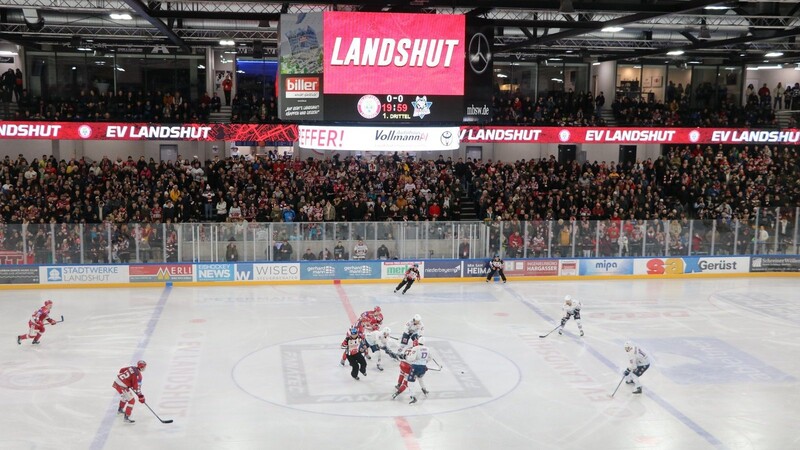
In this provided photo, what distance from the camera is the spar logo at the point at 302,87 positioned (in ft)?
57.3

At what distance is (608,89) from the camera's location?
39125 mm

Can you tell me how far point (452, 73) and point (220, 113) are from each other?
1803cm

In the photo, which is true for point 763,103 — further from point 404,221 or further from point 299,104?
point 299,104

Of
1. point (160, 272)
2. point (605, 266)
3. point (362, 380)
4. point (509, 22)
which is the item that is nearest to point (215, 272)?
point (160, 272)

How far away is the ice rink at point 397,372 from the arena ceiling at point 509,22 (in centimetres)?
802

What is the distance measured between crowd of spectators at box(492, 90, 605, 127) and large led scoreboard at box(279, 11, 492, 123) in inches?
596

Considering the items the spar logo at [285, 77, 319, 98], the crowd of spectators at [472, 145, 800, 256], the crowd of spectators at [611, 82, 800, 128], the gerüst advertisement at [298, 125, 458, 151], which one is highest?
the crowd of spectators at [611, 82, 800, 128]

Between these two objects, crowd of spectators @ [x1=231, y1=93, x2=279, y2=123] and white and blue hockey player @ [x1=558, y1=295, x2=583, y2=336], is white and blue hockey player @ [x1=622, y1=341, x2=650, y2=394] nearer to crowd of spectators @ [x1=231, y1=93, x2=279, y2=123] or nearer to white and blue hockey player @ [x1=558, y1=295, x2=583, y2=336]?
white and blue hockey player @ [x1=558, y1=295, x2=583, y2=336]

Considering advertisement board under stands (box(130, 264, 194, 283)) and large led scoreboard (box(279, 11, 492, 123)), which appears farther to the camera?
advertisement board under stands (box(130, 264, 194, 283))

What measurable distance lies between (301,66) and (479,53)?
4232mm

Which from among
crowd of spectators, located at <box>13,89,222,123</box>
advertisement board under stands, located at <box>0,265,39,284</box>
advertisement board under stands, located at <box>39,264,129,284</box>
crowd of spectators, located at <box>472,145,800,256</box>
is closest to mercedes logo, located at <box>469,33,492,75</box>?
crowd of spectators, located at <box>472,145,800,256</box>

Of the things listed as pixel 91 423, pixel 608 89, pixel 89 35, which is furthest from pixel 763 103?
pixel 91 423

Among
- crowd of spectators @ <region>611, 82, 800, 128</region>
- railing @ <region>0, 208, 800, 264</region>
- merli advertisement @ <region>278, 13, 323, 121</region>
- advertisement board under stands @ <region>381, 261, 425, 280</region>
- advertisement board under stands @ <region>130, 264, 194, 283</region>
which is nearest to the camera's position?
merli advertisement @ <region>278, 13, 323, 121</region>

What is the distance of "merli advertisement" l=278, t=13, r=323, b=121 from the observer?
56.4 feet
